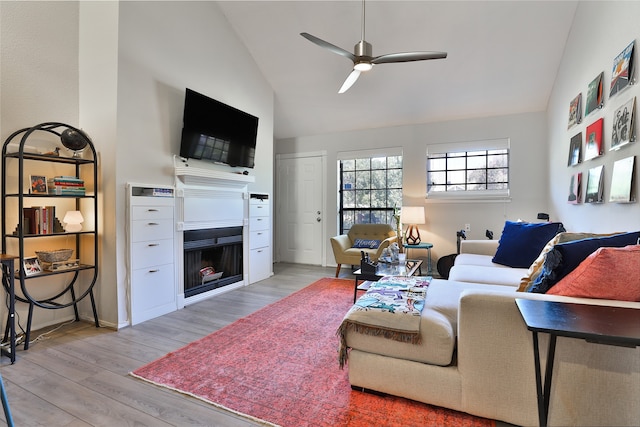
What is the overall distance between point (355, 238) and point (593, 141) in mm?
3273

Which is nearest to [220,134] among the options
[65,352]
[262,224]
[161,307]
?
[262,224]

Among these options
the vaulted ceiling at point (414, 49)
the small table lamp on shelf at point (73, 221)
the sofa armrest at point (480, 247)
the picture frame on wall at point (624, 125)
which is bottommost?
the sofa armrest at point (480, 247)

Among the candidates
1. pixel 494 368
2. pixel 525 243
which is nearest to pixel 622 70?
pixel 525 243

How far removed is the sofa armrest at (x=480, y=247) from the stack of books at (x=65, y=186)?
13.6 ft

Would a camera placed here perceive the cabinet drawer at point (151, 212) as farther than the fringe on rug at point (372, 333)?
Yes

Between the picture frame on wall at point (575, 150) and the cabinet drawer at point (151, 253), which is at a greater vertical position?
the picture frame on wall at point (575, 150)

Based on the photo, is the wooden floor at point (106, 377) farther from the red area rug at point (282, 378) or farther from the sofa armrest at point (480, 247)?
the sofa armrest at point (480, 247)

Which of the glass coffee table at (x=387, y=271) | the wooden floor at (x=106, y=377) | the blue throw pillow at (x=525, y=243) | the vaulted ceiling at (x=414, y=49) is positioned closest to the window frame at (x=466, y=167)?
the vaulted ceiling at (x=414, y=49)

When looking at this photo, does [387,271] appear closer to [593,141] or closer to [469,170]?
[593,141]

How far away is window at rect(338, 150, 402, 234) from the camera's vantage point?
539 cm

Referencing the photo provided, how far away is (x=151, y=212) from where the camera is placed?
312cm

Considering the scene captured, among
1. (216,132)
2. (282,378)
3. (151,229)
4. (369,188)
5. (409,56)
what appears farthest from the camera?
(369,188)

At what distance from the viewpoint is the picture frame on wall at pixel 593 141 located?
2.57 meters

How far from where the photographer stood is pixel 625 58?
2.16 m
